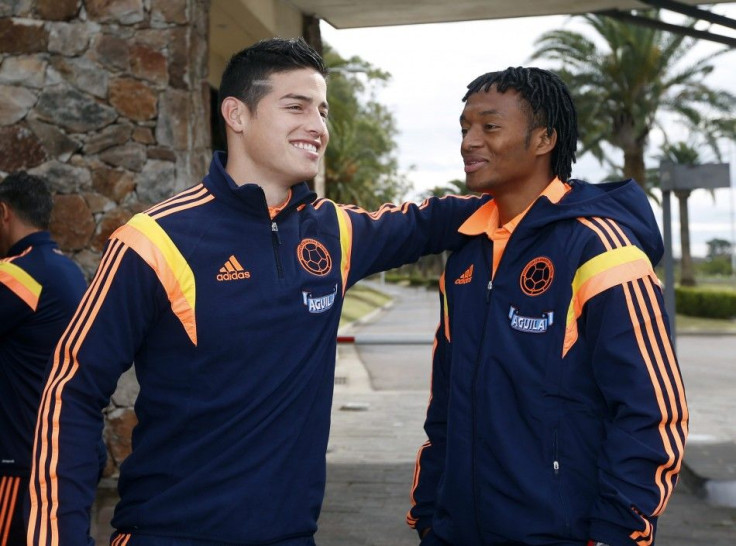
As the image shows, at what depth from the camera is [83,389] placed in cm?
253

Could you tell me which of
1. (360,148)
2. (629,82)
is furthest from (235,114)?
(360,148)

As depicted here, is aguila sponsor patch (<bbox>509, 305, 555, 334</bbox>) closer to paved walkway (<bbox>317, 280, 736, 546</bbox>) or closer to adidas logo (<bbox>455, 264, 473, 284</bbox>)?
adidas logo (<bbox>455, 264, 473, 284</bbox>)

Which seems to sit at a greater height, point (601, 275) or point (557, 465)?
point (601, 275)

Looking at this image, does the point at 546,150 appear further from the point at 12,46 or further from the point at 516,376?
the point at 12,46

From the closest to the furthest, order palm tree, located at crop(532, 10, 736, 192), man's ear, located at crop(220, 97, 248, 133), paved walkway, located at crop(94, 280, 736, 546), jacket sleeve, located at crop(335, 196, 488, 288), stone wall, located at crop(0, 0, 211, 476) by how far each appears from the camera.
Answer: man's ear, located at crop(220, 97, 248, 133), jacket sleeve, located at crop(335, 196, 488, 288), paved walkway, located at crop(94, 280, 736, 546), stone wall, located at crop(0, 0, 211, 476), palm tree, located at crop(532, 10, 736, 192)

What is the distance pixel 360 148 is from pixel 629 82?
24326mm

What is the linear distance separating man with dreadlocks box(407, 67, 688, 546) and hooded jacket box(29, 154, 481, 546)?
0.41m

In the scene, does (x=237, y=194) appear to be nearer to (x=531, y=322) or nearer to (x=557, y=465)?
(x=531, y=322)

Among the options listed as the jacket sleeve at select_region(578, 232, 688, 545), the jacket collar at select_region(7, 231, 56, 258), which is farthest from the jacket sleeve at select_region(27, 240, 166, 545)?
the jacket collar at select_region(7, 231, 56, 258)

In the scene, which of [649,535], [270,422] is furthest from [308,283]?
[649,535]

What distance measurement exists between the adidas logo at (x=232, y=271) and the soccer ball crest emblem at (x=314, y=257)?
19 centimetres

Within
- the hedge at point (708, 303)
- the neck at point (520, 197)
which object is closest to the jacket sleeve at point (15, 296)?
the neck at point (520, 197)

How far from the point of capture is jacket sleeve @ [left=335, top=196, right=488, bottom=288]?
318cm

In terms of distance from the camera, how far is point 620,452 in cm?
248
